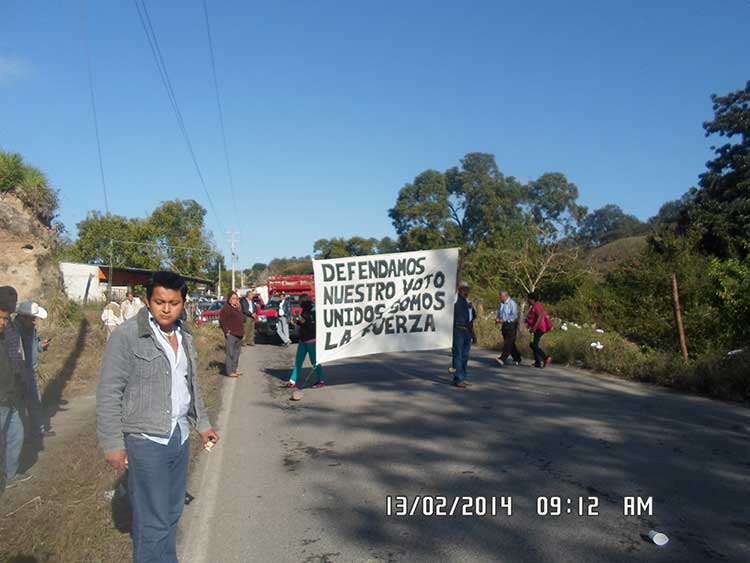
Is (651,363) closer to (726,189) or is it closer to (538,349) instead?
(538,349)

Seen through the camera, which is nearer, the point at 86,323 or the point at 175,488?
the point at 175,488

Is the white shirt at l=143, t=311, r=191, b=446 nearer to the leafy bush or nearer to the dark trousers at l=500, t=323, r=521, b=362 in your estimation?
the dark trousers at l=500, t=323, r=521, b=362

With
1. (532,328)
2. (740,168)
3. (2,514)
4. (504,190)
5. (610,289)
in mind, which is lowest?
(2,514)

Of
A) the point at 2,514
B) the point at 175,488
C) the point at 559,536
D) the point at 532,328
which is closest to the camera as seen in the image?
the point at 175,488

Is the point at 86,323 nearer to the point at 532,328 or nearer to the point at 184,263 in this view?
the point at 532,328

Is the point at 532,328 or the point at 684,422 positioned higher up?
the point at 532,328

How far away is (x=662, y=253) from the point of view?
22.0 meters

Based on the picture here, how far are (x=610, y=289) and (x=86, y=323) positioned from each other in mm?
16048

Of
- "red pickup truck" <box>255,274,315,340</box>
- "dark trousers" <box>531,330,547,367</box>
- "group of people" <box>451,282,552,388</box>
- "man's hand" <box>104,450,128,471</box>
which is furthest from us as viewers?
"red pickup truck" <box>255,274,315,340</box>

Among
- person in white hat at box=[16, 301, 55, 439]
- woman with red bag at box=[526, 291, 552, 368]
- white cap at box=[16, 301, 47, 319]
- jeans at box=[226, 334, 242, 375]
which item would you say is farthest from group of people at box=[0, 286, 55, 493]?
woman with red bag at box=[526, 291, 552, 368]

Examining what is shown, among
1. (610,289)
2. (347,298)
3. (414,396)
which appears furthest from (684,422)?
(610,289)

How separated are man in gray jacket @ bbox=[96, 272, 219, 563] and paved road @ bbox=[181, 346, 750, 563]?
1.19 m

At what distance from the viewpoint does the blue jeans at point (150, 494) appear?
12.4ft

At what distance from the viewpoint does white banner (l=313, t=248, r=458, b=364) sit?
38.5 ft
